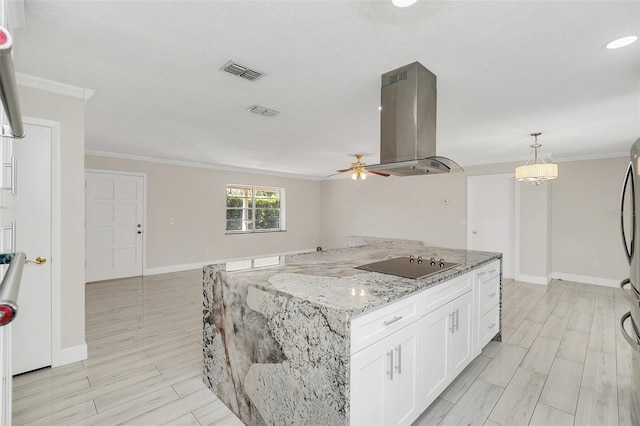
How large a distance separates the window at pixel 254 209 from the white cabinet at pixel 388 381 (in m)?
6.17

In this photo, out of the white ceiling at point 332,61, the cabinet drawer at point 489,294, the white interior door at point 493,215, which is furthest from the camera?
the white interior door at point 493,215

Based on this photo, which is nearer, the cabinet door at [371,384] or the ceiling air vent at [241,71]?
the cabinet door at [371,384]

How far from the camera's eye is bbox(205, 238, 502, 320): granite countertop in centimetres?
147

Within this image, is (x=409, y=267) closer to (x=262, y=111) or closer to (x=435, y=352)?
(x=435, y=352)

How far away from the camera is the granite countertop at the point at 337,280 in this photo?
1.47 m

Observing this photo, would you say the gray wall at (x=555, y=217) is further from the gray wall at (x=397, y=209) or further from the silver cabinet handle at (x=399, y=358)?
the silver cabinet handle at (x=399, y=358)

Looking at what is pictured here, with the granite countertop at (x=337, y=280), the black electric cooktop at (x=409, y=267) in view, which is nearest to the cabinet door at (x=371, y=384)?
the granite countertop at (x=337, y=280)

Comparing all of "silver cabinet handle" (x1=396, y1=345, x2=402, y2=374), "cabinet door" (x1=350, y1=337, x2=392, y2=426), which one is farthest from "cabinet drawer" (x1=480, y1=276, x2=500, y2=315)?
"cabinet door" (x1=350, y1=337, x2=392, y2=426)

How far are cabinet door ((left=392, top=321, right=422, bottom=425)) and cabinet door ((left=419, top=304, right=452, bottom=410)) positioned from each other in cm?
7

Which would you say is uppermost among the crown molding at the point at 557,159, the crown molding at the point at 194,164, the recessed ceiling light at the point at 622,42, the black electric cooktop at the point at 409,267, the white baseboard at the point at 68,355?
the recessed ceiling light at the point at 622,42

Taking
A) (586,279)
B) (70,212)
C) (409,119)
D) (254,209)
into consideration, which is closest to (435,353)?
(409,119)

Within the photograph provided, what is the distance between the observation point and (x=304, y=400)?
1461 millimetres

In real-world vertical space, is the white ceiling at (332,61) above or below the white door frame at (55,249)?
above

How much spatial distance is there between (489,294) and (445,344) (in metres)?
1.01
